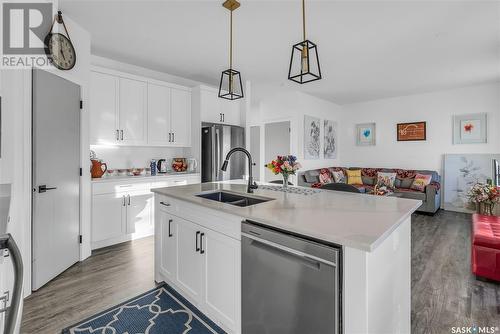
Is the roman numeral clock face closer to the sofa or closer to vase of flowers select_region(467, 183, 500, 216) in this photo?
the sofa

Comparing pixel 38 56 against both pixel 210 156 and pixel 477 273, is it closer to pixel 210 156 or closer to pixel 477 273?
pixel 210 156

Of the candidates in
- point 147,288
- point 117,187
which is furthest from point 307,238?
point 117,187

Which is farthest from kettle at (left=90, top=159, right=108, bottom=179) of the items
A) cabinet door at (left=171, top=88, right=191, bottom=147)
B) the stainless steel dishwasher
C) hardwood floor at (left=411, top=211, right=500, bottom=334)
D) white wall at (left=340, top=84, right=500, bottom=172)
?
white wall at (left=340, top=84, right=500, bottom=172)

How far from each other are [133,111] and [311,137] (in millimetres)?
4006

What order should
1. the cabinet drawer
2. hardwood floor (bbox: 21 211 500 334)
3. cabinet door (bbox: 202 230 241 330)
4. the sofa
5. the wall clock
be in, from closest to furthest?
cabinet door (bbox: 202 230 241 330)
hardwood floor (bbox: 21 211 500 334)
the wall clock
the cabinet drawer
the sofa

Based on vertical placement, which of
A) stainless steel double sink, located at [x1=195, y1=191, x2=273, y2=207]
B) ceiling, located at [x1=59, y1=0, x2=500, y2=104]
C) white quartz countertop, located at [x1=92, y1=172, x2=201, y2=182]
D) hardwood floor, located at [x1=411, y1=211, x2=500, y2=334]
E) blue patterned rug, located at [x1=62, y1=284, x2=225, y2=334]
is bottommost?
blue patterned rug, located at [x1=62, y1=284, x2=225, y2=334]

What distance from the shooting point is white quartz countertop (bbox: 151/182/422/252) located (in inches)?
43.4

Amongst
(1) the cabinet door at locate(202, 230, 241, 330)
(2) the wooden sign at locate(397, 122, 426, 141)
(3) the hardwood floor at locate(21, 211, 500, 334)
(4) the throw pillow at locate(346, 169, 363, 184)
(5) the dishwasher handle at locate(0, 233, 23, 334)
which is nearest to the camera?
(5) the dishwasher handle at locate(0, 233, 23, 334)

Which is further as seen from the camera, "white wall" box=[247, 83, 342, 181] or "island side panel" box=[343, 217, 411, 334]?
"white wall" box=[247, 83, 342, 181]

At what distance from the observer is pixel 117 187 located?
3373 millimetres

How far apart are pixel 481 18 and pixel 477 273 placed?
8.73 feet

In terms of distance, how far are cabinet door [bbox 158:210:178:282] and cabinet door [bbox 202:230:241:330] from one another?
46cm

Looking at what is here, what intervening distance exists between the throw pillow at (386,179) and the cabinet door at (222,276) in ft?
16.8

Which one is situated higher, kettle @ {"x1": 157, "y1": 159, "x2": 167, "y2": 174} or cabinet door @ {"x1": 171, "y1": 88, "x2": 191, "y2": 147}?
cabinet door @ {"x1": 171, "y1": 88, "x2": 191, "y2": 147}
